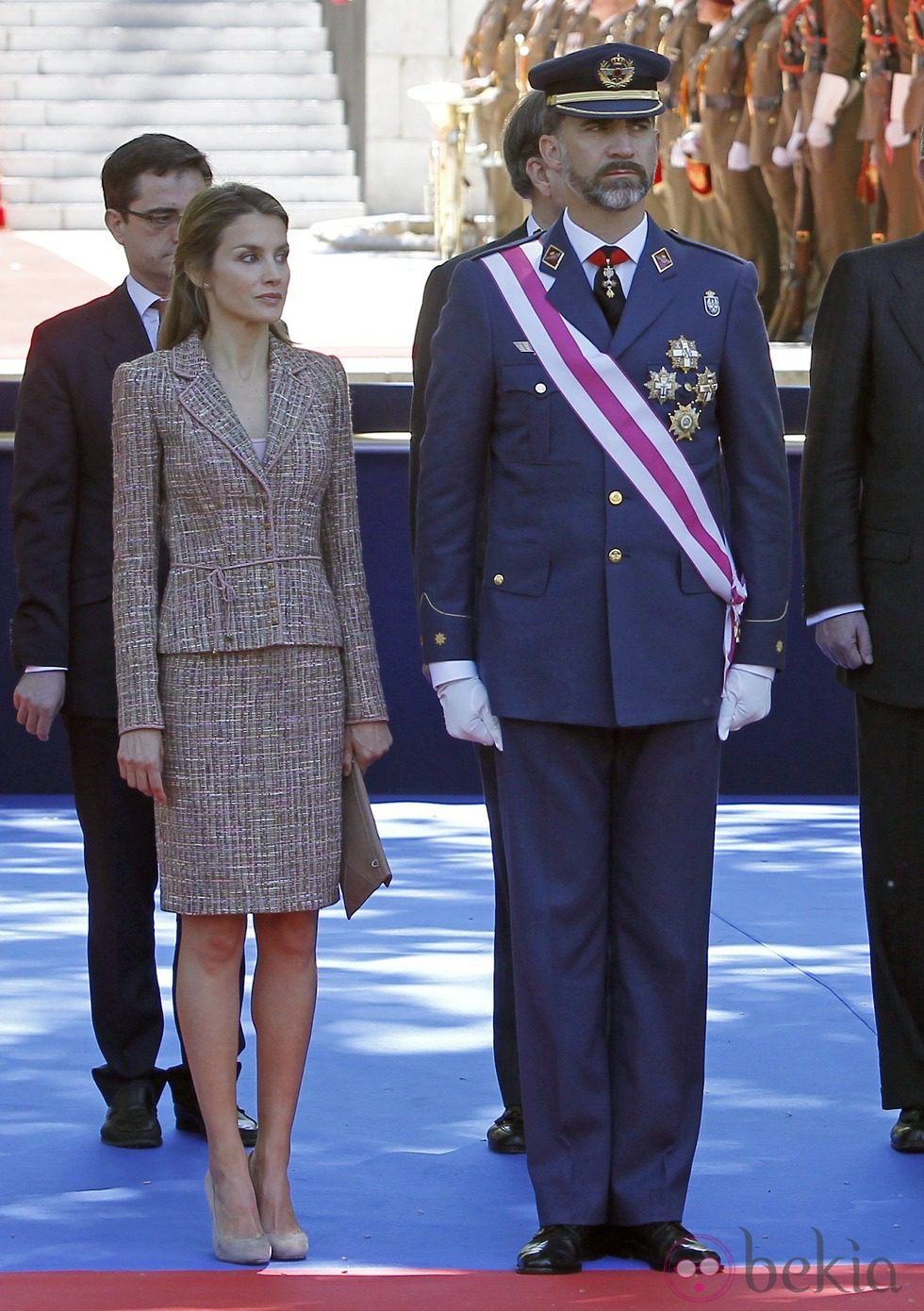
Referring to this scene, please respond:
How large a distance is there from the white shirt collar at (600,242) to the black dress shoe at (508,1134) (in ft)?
4.50

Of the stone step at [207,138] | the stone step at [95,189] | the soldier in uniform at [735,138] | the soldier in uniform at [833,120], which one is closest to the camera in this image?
the soldier in uniform at [833,120]

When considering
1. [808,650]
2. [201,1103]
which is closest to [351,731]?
[201,1103]

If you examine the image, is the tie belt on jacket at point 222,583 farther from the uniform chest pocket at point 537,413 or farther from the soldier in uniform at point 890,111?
the soldier in uniform at point 890,111

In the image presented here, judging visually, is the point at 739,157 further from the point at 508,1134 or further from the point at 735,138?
the point at 508,1134

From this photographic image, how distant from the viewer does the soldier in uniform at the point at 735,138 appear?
12.3 meters

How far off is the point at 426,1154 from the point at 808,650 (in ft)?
10.6

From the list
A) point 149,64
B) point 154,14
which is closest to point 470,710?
point 149,64

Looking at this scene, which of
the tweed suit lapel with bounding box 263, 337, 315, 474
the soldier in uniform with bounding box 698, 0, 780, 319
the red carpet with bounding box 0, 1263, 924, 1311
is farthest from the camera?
the soldier in uniform with bounding box 698, 0, 780, 319

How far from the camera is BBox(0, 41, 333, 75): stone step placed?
24.8 m

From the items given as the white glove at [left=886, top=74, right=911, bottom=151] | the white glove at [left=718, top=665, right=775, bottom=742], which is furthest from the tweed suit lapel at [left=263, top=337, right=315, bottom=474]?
the white glove at [left=886, top=74, right=911, bottom=151]

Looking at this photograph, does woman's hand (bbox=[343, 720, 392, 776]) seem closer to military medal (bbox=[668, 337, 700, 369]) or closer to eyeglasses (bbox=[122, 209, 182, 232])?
military medal (bbox=[668, 337, 700, 369])

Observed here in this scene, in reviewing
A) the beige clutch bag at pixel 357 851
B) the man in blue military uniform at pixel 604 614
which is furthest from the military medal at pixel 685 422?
the beige clutch bag at pixel 357 851

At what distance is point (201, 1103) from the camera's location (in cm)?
356

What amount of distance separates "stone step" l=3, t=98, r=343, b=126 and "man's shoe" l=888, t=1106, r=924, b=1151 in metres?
20.9
